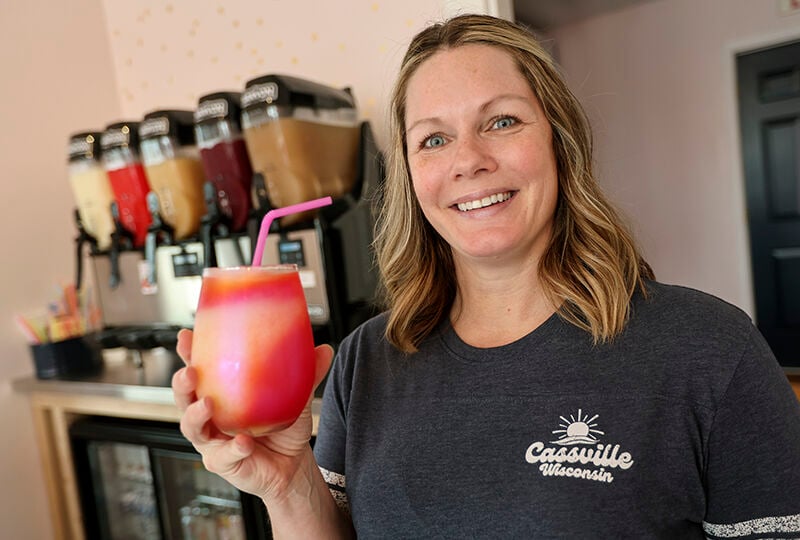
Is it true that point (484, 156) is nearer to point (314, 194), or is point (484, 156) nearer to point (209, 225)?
point (314, 194)

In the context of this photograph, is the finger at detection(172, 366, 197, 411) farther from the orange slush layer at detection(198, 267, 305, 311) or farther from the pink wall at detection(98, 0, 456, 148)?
the pink wall at detection(98, 0, 456, 148)

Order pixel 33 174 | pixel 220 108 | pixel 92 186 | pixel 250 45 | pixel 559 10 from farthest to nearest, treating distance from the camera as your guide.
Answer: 1. pixel 559 10
2. pixel 33 174
3. pixel 250 45
4. pixel 92 186
5. pixel 220 108

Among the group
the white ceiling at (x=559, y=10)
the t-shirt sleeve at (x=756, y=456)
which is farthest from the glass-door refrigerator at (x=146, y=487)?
the white ceiling at (x=559, y=10)

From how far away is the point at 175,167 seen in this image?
212 cm

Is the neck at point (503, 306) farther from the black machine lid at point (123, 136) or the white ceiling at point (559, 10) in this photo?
the white ceiling at point (559, 10)

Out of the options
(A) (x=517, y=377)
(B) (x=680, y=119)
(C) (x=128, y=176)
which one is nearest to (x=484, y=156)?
(A) (x=517, y=377)

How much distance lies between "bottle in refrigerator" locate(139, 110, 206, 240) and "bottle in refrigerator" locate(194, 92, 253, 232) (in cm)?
10

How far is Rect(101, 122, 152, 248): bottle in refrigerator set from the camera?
2.21 m

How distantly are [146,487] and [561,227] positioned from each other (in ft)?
7.09

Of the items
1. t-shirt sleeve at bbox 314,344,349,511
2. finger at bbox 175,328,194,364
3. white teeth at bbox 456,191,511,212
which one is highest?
white teeth at bbox 456,191,511,212

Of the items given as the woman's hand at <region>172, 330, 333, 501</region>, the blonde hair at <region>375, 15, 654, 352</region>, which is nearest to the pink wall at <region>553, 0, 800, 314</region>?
the blonde hair at <region>375, 15, 654, 352</region>

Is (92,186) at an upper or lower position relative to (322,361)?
upper

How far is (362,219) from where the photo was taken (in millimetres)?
1970

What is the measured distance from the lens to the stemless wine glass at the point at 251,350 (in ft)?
2.68
